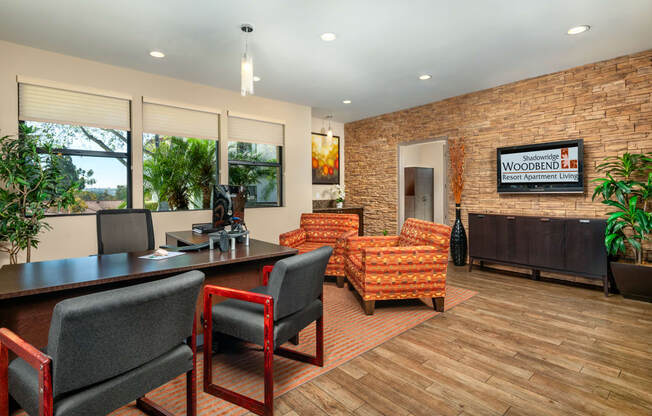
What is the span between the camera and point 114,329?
1.13 meters

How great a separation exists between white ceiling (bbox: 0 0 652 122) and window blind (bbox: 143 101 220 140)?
0.47 m

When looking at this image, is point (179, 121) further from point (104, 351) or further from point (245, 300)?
point (104, 351)

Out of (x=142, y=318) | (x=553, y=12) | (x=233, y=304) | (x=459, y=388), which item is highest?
(x=553, y=12)

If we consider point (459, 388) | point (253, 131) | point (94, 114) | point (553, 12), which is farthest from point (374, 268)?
point (94, 114)

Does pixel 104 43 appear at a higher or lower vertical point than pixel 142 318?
higher

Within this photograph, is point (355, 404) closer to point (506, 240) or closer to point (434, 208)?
point (506, 240)

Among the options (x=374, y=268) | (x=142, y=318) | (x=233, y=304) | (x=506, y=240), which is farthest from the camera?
(x=506, y=240)

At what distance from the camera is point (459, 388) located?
1999 millimetres

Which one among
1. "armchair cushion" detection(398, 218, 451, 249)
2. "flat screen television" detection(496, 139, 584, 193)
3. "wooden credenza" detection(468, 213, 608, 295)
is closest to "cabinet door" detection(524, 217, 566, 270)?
"wooden credenza" detection(468, 213, 608, 295)

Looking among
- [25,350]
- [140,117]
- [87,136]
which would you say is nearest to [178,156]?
[140,117]

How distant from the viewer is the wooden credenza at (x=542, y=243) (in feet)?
12.6

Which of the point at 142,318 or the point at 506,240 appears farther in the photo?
the point at 506,240

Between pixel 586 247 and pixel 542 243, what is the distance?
17.6 inches

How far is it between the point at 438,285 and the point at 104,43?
427 centimetres
